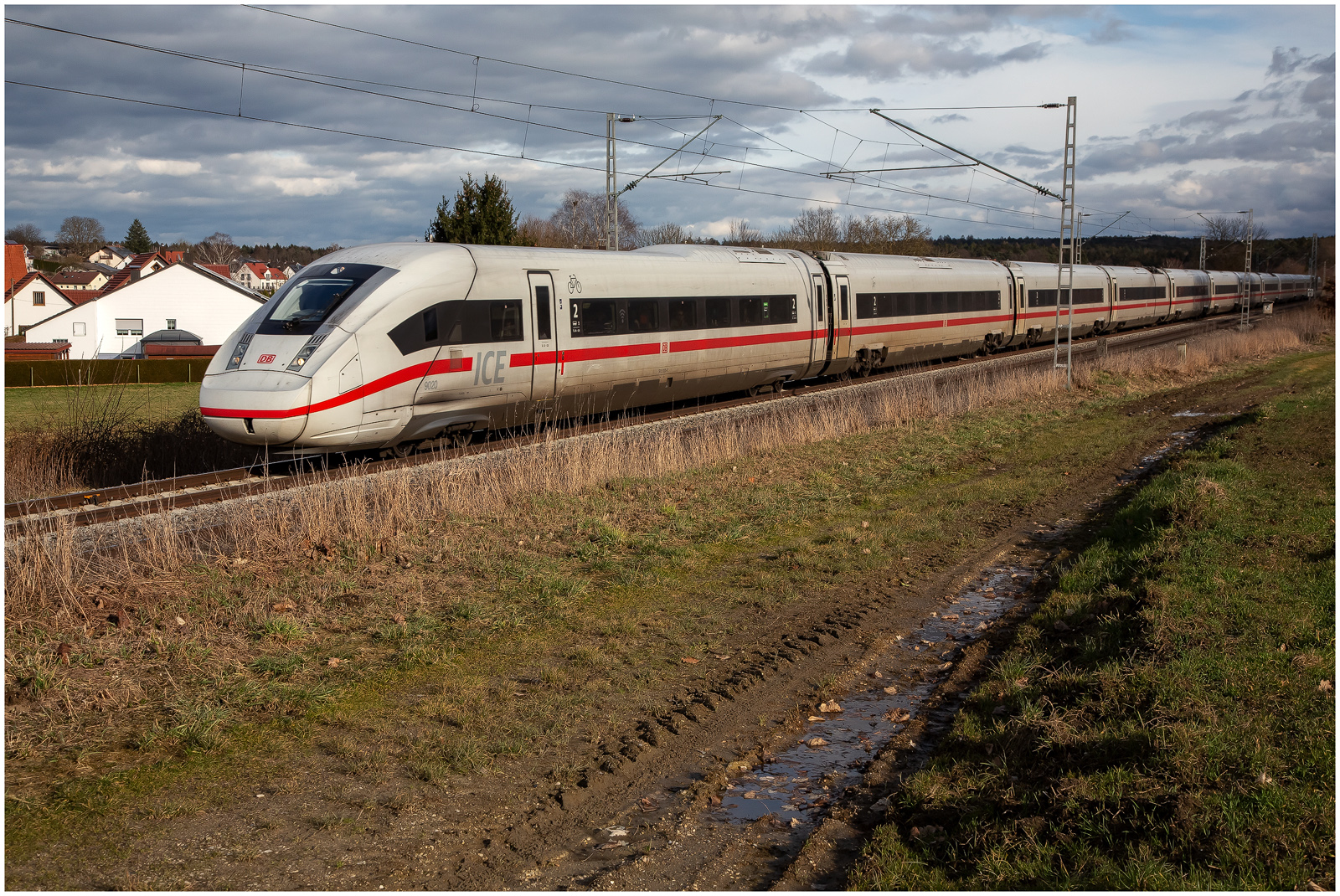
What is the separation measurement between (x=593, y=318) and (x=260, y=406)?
6.33m

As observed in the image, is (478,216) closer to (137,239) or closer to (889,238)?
(889,238)

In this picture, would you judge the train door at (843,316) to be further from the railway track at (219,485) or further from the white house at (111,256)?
the white house at (111,256)

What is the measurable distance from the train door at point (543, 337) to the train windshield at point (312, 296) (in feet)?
9.15

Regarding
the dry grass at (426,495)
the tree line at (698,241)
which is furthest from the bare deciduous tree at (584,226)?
the dry grass at (426,495)

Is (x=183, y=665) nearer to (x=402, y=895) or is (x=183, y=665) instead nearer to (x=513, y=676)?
(x=513, y=676)

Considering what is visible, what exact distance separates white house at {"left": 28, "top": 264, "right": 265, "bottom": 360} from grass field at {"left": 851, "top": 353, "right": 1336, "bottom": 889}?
64.5 metres

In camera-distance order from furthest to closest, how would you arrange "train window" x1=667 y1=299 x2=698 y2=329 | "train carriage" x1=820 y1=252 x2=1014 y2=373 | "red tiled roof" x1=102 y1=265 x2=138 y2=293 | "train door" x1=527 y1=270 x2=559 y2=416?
"red tiled roof" x1=102 y1=265 x2=138 y2=293, "train carriage" x1=820 y1=252 x2=1014 y2=373, "train window" x1=667 y1=299 x2=698 y2=329, "train door" x1=527 y1=270 x2=559 y2=416

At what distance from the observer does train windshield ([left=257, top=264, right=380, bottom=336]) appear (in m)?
13.2

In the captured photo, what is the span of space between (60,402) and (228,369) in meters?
18.0

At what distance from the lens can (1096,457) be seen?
15219mm

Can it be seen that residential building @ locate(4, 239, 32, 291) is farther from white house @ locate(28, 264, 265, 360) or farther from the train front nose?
the train front nose

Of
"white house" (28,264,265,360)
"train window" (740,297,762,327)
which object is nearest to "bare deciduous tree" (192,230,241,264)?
"white house" (28,264,265,360)

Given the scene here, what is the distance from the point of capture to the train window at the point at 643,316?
58.5 ft

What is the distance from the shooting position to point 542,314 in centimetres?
1591
